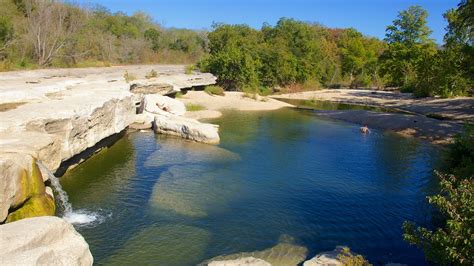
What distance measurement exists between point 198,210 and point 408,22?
6519 cm

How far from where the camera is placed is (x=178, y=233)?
1257 centimetres

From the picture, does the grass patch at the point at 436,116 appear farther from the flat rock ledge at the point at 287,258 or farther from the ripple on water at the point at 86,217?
the ripple on water at the point at 86,217

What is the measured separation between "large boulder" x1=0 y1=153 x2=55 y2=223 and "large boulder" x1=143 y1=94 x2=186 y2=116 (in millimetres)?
18785

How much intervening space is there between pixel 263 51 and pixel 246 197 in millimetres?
45220

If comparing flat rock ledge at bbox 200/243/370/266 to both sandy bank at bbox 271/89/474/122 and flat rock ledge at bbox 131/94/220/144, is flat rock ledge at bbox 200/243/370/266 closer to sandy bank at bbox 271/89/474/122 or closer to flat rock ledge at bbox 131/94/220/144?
flat rock ledge at bbox 131/94/220/144

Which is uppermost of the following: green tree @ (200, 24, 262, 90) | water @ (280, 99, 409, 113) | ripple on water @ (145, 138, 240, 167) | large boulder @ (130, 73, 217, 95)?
green tree @ (200, 24, 262, 90)

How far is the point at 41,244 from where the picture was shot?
25.6 ft

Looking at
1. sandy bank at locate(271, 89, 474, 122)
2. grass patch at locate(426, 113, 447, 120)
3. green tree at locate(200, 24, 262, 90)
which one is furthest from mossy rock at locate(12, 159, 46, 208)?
green tree at locate(200, 24, 262, 90)

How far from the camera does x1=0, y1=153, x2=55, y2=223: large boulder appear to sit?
32.4ft

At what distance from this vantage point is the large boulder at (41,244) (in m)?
7.14

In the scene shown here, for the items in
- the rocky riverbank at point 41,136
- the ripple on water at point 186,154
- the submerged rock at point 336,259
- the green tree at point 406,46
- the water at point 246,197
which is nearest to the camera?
the rocky riverbank at point 41,136

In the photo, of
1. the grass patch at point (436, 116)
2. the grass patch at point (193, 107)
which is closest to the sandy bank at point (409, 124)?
the grass patch at point (436, 116)

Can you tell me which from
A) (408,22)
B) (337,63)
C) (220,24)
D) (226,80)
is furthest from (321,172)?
(337,63)

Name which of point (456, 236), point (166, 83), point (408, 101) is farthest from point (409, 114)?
point (456, 236)
